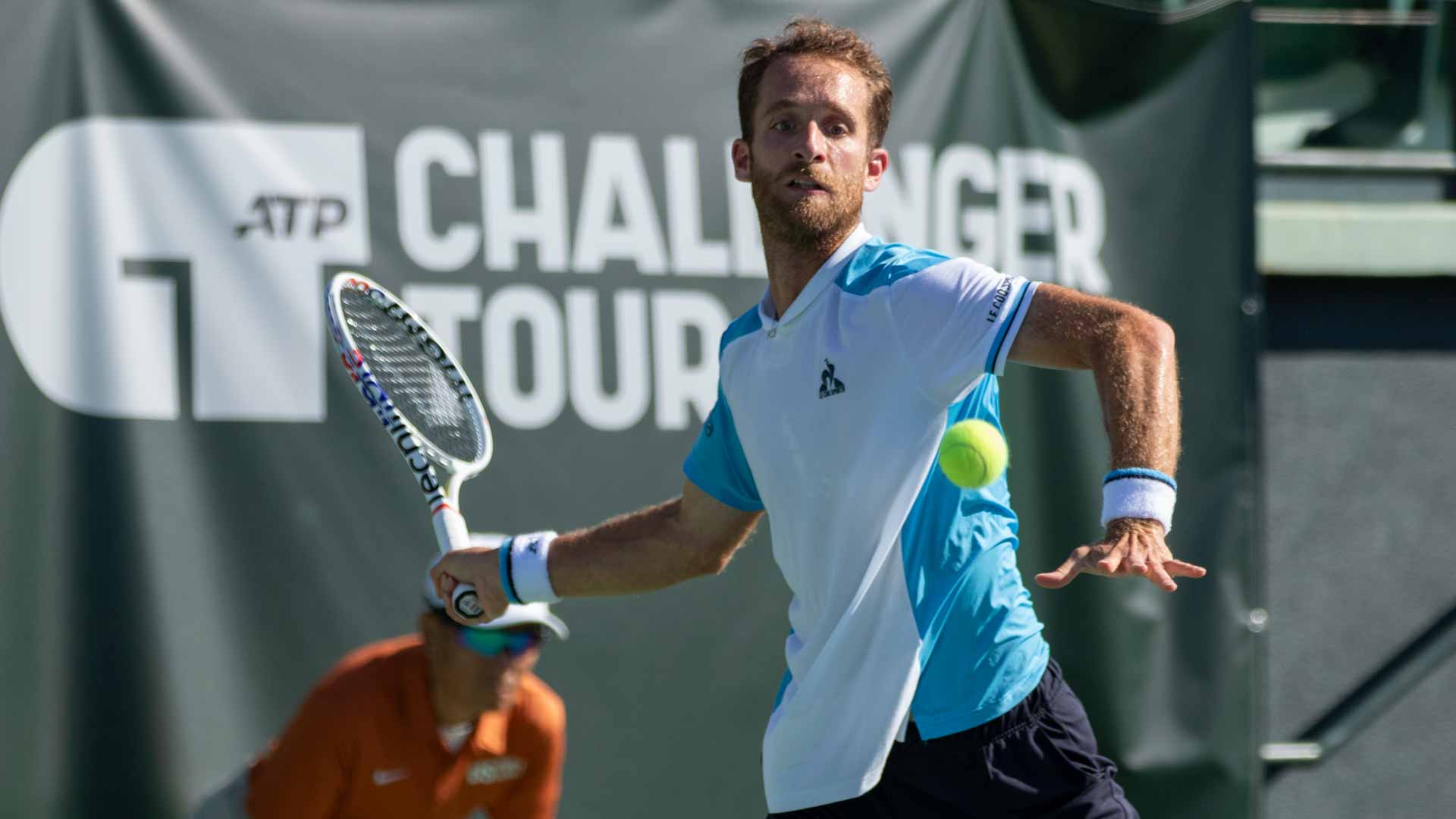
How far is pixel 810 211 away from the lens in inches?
110

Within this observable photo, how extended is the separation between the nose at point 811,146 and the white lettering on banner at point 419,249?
190 centimetres

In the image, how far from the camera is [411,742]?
13.0 ft

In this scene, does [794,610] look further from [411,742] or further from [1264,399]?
[1264,399]

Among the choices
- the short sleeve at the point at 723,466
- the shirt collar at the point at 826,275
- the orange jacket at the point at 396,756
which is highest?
the shirt collar at the point at 826,275

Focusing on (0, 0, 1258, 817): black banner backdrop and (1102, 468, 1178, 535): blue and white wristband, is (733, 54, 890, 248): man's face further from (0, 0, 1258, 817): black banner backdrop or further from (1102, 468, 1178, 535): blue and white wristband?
(0, 0, 1258, 817): black banner backdrop

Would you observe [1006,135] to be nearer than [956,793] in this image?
No

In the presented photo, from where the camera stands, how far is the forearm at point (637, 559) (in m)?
3.11

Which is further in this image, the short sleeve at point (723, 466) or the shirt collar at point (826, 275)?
the short sleeve at point (723, 466)

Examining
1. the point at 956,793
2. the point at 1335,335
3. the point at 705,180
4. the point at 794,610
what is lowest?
the point at 956,793

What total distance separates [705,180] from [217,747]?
1.87m

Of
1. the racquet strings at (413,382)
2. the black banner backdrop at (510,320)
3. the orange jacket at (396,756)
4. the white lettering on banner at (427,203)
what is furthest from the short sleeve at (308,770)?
the white lettering on banner at (427,203)

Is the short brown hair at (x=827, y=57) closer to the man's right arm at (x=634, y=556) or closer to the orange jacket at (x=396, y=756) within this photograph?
the man's right arm at (x=634, y=556)

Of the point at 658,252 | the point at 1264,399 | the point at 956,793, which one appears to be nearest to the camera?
the point at 956,793

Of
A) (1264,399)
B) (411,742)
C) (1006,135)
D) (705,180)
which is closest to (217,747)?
(411,742)
